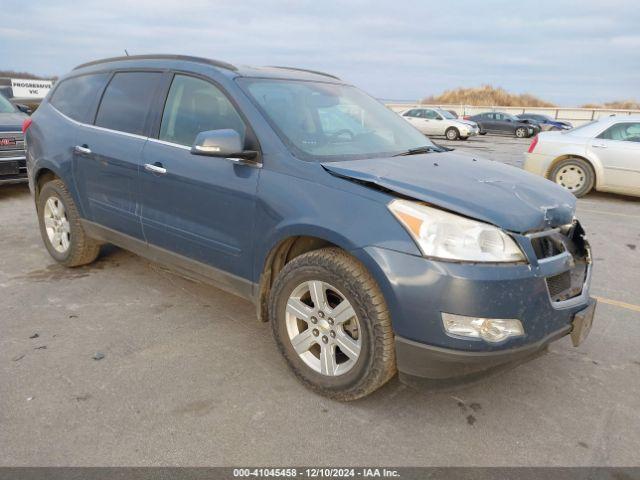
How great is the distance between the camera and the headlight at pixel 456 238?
240 centimetres

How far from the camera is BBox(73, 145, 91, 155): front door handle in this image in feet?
13.7

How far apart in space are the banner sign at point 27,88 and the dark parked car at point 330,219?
48.1ft

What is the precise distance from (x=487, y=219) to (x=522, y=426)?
1.09 meters

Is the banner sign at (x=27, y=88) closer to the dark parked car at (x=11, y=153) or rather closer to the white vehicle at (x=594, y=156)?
the dark parked car at (x=11, y=153)

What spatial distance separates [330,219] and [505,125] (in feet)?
98.5

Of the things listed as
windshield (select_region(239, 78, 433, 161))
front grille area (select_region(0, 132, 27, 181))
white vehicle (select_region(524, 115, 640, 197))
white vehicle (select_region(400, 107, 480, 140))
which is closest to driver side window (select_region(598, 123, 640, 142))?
white vehicle (select_region(524, 115, 640, 197))

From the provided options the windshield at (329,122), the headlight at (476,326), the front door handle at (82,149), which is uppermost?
the windshield at (329,122)

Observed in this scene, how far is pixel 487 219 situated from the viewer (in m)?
2.47

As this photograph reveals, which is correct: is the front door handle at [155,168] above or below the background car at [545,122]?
Result: above

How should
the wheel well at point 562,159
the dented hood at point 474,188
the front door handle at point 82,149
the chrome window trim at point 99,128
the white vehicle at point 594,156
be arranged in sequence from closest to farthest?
1. the dented hood at point 474,188
2. the chrome window trim at point 99,128
3. the front door handle at point 82,149
4. the white vehicle at point 594,156
5. the wheel well at point 562,159

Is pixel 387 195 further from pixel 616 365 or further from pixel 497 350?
pixel 616 365

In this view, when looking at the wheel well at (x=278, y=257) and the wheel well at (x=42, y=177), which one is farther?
the wheel well at (x=42, y=177)

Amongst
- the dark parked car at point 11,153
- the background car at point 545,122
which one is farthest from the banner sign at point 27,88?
the background car at point 545,122

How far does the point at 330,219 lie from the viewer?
266 centimetres
